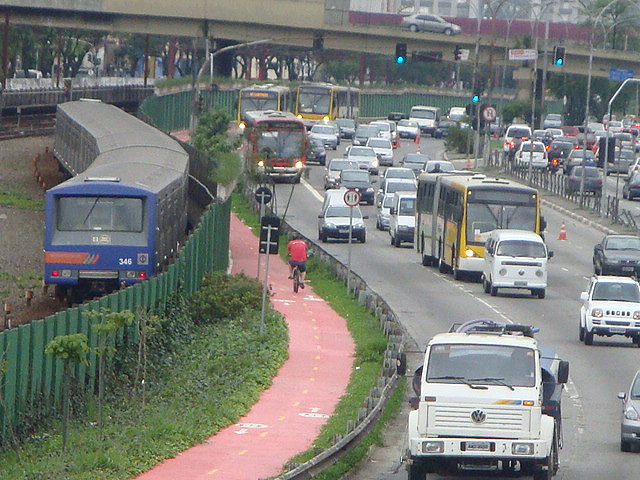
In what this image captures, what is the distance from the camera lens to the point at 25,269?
1550 inches

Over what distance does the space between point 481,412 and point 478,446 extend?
387 millimetres

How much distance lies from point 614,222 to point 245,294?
30.6m

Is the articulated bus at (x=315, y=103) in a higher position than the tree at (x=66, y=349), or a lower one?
higher

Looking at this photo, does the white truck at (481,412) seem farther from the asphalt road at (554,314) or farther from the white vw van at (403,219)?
the white vw van at (403,219)

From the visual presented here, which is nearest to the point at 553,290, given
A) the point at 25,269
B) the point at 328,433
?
the point at 25,269

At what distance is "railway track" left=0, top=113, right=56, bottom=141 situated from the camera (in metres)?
75.5

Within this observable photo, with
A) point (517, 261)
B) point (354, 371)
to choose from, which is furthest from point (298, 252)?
point (354, 371)

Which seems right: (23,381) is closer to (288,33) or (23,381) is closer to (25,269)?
(25,269)

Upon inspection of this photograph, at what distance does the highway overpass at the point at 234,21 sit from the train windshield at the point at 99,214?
51.9m

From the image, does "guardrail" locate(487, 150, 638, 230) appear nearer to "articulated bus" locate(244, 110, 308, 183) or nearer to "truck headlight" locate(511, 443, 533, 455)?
"articulated bus" locate(244, 110, 308, 183)

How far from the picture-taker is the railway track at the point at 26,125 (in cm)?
7550

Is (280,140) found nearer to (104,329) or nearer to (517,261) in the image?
(517,261)

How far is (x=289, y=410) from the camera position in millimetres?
23141

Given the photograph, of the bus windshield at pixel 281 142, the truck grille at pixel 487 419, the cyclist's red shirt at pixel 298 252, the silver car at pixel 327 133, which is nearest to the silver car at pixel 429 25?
the silver car at pixel 327 133
